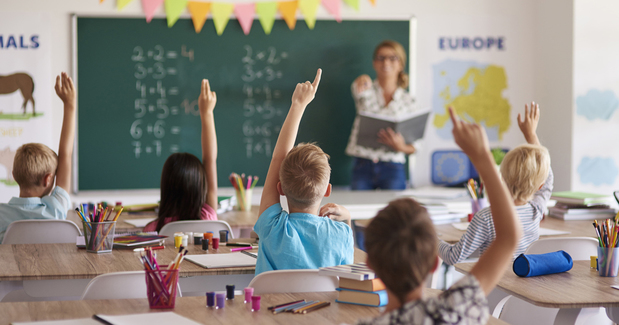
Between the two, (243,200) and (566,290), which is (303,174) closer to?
(566,290)

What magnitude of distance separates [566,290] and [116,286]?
1.20m

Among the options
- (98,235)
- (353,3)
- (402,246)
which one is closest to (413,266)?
(402,246)

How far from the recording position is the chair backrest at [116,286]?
1.52 metres

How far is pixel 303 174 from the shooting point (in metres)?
1.64

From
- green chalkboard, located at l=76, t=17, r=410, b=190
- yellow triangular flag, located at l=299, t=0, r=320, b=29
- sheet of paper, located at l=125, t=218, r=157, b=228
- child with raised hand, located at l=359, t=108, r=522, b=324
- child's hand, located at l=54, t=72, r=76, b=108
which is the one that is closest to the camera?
child with raised hand, located at l=359, t=108, r=522, b=324

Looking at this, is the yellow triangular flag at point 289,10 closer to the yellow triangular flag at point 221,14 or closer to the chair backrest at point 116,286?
the yellow triangular flag at point 221,14

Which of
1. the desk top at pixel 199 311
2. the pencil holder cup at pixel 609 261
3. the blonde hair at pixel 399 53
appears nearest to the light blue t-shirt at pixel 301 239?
the desk top at pixel 199 311

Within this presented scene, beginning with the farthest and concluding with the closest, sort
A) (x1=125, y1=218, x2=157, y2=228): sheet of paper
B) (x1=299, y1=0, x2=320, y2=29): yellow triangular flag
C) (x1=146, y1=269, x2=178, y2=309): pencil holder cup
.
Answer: (x1=299, y1=0, x2=320, y2=29): yellow triangular flag < (x1=125, y1=218, x2=157, y2=228): sheet of paper < (x1=146, y1=269, x2=178, y2=309): pencil holder cup

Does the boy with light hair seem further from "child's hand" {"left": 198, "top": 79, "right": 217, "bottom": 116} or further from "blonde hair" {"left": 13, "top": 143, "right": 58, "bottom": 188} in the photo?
"child's hand" {"left": 198, "top": 79, "right": 217, "bottom": 116}

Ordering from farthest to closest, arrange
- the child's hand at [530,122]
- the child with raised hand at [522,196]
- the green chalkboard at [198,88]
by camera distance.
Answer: the green chalkboard at [198,88], the child's hand at [530,122], the child with raised hand at [522,196]

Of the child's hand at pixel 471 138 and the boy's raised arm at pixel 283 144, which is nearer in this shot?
the child's hand at pixel 471 138

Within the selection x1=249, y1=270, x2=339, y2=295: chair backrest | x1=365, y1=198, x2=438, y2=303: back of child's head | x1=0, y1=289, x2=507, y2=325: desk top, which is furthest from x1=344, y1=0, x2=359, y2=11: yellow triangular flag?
x1=365, y1=198, x2=438, y2=303: back of child's head

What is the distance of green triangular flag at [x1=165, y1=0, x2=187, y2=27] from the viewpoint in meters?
4.91

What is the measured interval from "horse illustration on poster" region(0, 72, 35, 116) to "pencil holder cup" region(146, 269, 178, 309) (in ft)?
13.2
